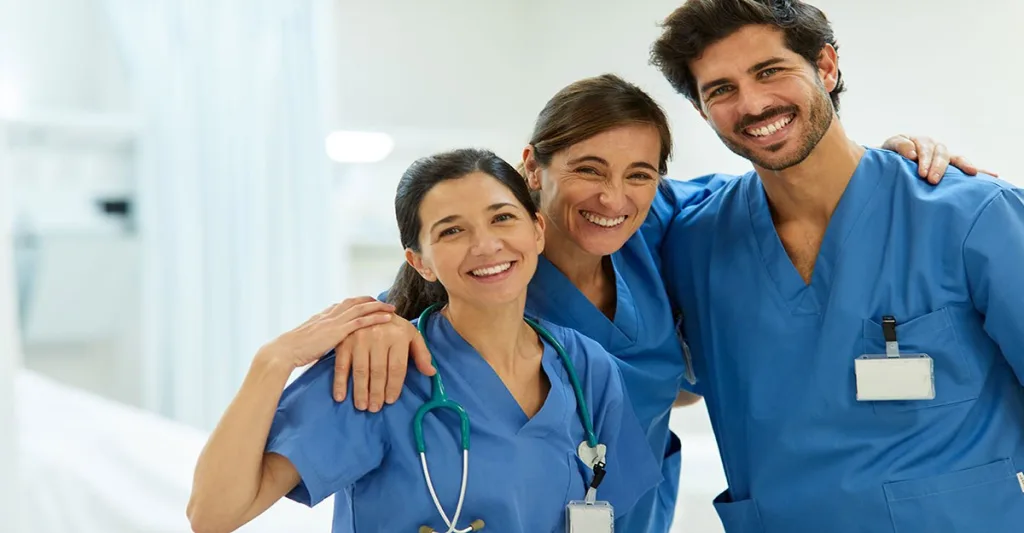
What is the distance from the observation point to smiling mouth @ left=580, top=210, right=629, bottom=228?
1.52 metres

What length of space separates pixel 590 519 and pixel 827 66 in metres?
0.87

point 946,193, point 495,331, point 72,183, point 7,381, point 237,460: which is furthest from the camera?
point 72,183

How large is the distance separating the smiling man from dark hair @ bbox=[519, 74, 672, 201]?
0.32 ft

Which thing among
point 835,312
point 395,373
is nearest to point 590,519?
point 395,373

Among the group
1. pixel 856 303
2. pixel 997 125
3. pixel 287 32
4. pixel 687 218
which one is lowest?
pixel 856 303

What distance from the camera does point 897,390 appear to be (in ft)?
4.56

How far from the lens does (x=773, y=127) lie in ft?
4.93

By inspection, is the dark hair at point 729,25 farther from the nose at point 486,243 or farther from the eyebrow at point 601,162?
the nose at point 486,243

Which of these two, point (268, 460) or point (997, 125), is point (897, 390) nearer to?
point (268, 460)

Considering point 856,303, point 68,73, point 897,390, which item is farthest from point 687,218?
point 68,73

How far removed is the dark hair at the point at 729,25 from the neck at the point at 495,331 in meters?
0.53

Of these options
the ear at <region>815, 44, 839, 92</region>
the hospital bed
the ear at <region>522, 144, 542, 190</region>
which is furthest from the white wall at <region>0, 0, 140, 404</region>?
the ear at <region>815, 44, 839, 92</region>

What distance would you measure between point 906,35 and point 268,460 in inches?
83.6

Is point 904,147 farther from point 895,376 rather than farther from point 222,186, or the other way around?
point 222,186
